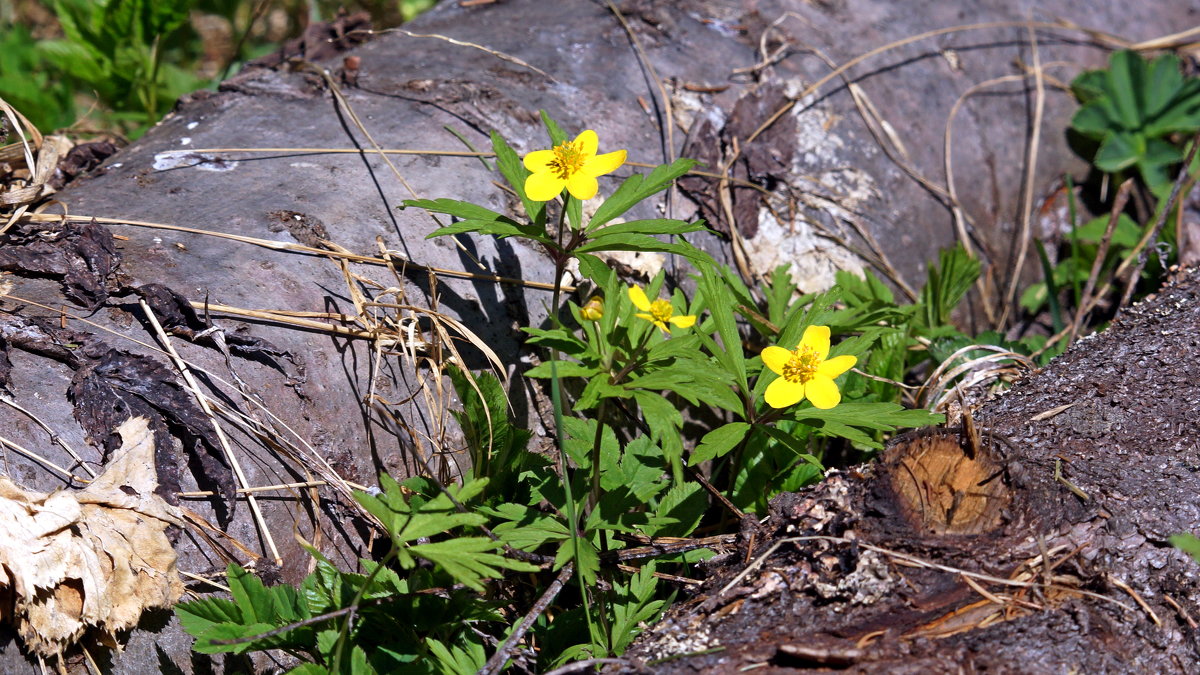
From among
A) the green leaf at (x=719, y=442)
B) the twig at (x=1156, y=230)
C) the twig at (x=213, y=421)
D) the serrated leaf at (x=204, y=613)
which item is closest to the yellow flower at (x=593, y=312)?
the green leaf at (x=719, y=442)

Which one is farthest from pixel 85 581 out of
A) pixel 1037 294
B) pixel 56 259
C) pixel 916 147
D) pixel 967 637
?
pixel 1037 294

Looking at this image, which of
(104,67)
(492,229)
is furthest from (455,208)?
(104,67)

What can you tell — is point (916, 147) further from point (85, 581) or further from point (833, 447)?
point (85, 581)

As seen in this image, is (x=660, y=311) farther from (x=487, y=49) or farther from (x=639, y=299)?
(x=487, y=49)

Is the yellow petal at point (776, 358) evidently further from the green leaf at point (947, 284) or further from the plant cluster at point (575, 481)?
the green leaf at point (947, 284)

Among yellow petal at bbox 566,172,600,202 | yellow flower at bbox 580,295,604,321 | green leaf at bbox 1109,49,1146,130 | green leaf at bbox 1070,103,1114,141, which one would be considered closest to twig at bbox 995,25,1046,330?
green leaf at bbox 1070,103,1114,141

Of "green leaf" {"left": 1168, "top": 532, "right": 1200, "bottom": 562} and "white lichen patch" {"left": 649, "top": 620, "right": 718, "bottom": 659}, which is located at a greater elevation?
"green leaf" {"left": 1168, "top": 532, "right": 1200, "bottom": 562}

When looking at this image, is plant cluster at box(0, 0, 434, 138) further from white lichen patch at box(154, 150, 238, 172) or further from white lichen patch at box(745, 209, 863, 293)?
white lichen patch at box(745, 209, 863, 293)
